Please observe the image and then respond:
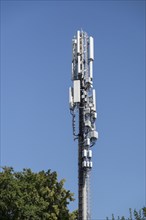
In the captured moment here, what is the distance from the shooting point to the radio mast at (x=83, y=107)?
131ft

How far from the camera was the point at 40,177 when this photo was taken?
6119cm

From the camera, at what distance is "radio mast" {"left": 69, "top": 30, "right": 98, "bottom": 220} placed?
131ft

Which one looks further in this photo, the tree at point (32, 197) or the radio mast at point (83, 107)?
the tree at point (32, 197)

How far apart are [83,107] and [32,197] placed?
67.6 ft

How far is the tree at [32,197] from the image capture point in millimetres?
58469

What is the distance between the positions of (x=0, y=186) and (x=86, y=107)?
21.9 m

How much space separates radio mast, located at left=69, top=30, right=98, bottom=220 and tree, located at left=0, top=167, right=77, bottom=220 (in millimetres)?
19477

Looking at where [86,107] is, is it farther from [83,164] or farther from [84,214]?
[84,214]

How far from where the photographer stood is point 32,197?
195 ft

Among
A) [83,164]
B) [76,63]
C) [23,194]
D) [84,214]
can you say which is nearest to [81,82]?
[76,63]

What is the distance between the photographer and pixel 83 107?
42.8 metres

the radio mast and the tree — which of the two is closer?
the radio mast

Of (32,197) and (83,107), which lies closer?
(83,107)

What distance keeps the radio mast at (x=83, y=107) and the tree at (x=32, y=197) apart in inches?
767
